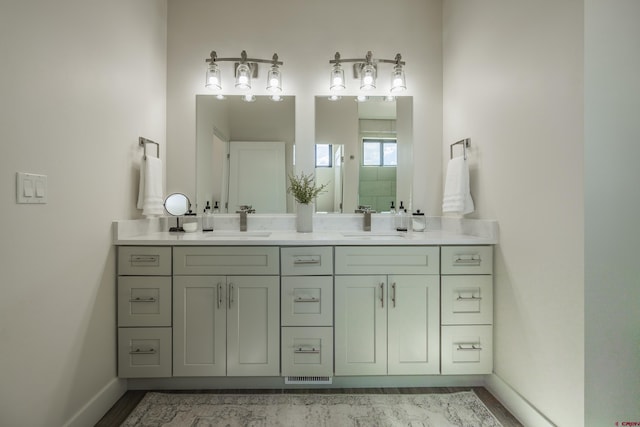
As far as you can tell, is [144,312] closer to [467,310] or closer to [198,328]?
[198,328]

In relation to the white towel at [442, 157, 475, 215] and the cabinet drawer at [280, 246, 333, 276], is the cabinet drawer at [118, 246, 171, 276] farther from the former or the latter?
the white towel at [442, 157, 475, 215]

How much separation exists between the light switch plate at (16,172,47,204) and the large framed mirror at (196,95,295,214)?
112 cm

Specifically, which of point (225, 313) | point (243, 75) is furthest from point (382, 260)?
point (243, 75)

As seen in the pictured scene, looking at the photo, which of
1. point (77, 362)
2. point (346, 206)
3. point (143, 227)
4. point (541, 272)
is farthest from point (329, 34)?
point (77, 362)

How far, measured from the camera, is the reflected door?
235 cm

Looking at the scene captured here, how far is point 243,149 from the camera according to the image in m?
2.35

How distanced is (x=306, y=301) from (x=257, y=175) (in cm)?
106

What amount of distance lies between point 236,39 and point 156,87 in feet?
2.20

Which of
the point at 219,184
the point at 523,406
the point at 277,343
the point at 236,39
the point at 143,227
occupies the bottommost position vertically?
the point at 523,406

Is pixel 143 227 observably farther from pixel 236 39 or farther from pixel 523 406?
pixel 523 406

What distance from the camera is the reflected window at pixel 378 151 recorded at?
238 cm

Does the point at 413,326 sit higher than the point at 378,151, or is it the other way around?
the point at 378,151

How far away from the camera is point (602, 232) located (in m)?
1.19

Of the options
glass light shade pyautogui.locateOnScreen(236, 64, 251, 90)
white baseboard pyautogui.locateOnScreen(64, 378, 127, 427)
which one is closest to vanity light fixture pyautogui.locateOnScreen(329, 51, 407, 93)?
glass light shade pyautogui.locateOnScreen(236, 64, 251, 90)
